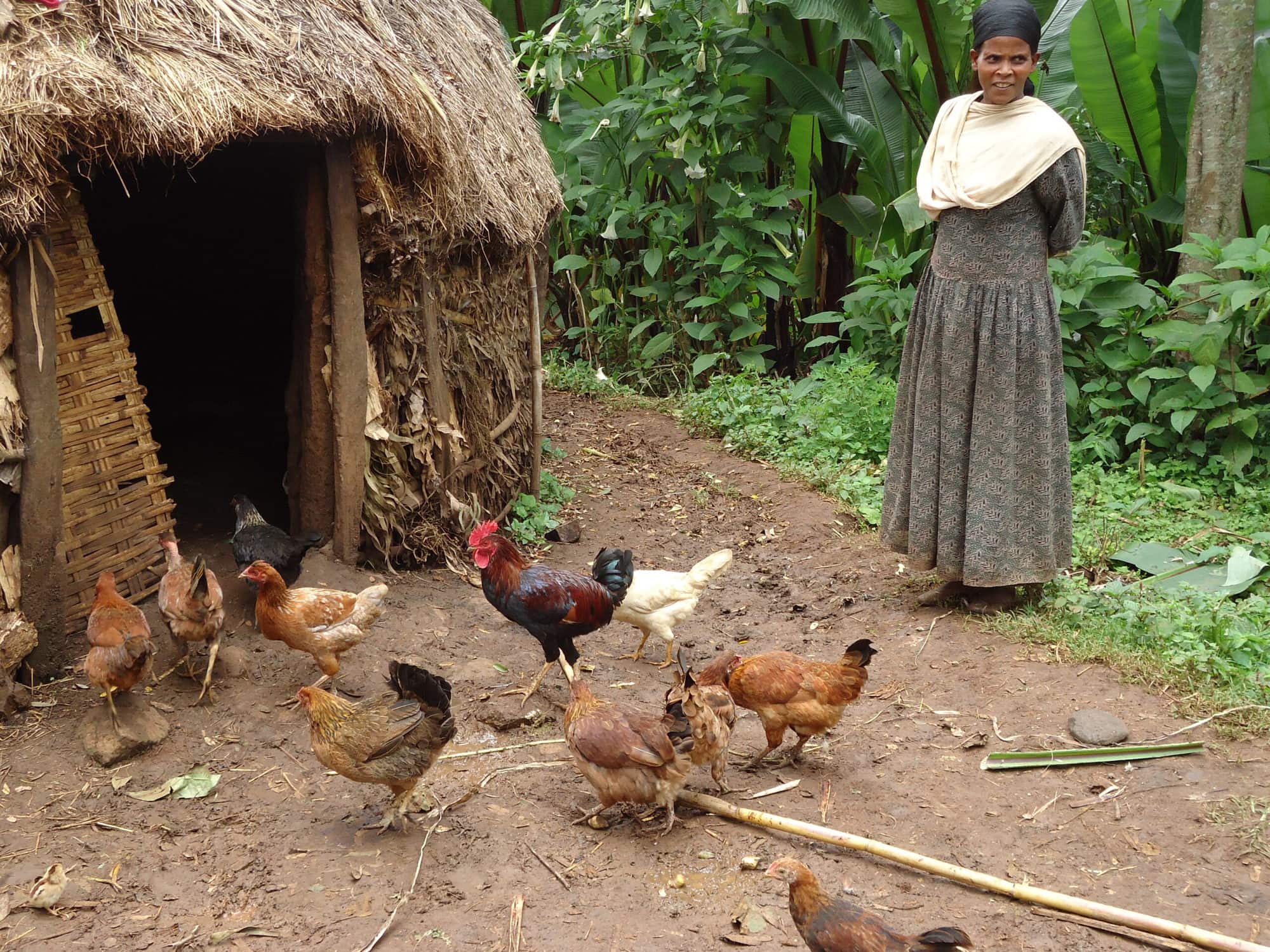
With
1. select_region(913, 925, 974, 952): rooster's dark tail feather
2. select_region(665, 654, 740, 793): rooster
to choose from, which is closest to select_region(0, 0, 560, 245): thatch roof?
select_region(665, 654, 740, 793): rooster

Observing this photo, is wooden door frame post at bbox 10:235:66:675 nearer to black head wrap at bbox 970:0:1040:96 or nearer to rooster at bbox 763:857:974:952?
rooster at bbox 763:857:974:952

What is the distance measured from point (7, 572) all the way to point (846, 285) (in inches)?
302

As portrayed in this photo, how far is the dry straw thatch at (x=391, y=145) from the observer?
176 inches

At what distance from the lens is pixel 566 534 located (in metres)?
7.16

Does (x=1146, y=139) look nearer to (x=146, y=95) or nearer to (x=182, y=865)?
(x=146, y=95)

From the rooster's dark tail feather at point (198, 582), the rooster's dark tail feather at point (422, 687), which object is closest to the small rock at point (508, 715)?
the rooster's dark tail feather at point (422, 687)

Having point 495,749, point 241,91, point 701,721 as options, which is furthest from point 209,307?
point 701,721

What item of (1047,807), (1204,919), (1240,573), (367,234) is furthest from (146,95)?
(1240,573)

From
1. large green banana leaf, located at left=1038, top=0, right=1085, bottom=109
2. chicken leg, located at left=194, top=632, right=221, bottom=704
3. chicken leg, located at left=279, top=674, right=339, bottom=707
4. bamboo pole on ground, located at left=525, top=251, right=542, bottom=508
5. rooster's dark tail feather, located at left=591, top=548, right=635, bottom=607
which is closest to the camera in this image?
chicken leg, located at left=194, top=632, right=221, bottom=704

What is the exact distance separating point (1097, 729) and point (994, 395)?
1.61 meters

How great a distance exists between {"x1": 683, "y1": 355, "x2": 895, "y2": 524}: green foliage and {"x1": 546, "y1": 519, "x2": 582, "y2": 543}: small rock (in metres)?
1.72

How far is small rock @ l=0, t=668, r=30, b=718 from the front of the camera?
4.46 metres

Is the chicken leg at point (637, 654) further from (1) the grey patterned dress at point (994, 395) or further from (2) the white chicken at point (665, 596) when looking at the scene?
(1) the grey patterned dress at point (994, 395)

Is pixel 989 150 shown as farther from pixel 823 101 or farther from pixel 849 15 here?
pixel 823 101
